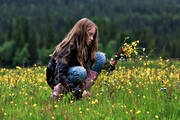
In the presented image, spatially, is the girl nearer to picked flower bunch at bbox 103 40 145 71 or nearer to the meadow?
the meadow

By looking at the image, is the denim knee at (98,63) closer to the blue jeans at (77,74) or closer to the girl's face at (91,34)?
the girl's face at (91,34)

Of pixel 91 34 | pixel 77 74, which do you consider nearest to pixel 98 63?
pixel 91 34

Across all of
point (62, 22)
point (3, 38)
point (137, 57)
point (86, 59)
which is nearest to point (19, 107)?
point (86, 59)

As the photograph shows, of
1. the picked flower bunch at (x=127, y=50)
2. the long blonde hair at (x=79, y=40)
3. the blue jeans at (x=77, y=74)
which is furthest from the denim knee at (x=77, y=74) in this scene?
the picked flower bunch at (x=127, y=50)

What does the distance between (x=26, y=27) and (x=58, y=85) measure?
308ft

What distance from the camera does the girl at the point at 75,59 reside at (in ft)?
16.3

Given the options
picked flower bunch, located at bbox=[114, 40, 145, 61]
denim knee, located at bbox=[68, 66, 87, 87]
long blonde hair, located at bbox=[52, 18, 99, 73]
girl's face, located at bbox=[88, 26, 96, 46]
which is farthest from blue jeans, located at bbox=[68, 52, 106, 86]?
picked flower bunch, located at bbox=[114, 40, 145, 61]

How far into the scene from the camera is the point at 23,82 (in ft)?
→ 21.0

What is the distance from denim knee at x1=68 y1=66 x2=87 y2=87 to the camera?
16.2 ft

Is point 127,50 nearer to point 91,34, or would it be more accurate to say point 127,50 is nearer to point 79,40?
point 91,34

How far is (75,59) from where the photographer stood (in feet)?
17.1

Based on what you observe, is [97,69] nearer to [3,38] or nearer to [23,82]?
[23,82]

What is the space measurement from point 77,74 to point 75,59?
368 millimetres

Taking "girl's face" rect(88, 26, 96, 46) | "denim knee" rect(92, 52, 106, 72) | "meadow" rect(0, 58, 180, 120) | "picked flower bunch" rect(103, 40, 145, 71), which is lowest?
"meadow" rect(0, 58, 180, 120)
